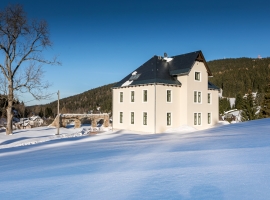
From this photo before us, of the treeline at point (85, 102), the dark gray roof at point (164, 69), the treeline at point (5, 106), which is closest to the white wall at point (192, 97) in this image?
the dark gray roof at point (164, 69)

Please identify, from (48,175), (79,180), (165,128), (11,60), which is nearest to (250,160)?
(79,180)

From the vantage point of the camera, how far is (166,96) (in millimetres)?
26312

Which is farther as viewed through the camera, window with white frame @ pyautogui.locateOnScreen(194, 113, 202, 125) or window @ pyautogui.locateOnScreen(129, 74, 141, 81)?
window @ pyautogui.locateOnScreen(129, 74, 141, 81)

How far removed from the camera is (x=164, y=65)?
28.7 m

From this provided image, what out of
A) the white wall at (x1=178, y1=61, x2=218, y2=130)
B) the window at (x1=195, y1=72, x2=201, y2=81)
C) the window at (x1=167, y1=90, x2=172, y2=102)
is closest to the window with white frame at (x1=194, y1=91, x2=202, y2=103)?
the white wall at (x1=178, y1=61, x2=218, y2=130)

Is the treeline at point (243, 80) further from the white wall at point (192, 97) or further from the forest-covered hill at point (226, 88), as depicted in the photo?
the white wall at point (192, 97)

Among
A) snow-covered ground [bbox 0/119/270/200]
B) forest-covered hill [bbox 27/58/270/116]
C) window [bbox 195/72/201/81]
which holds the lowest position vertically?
snow-covered ground [bbox 0/119/270/200]

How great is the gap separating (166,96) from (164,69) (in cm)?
335

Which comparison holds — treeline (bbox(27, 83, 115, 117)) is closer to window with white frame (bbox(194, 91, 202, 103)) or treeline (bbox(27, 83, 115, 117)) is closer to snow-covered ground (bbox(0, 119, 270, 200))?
window with white frame (bbox(194, 91, 202, 103))

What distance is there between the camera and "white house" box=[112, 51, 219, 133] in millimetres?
25953

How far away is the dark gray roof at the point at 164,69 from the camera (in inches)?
1041

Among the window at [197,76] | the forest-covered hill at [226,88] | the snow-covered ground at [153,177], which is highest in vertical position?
the forest-covered hill at [226,88]

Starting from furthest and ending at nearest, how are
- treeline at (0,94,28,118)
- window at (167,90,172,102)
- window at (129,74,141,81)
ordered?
window at (129,74,141,81), window at (167,90,172,102), treeline at (0,94,28,118)

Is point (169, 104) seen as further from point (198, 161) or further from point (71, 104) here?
point (71, 104)
